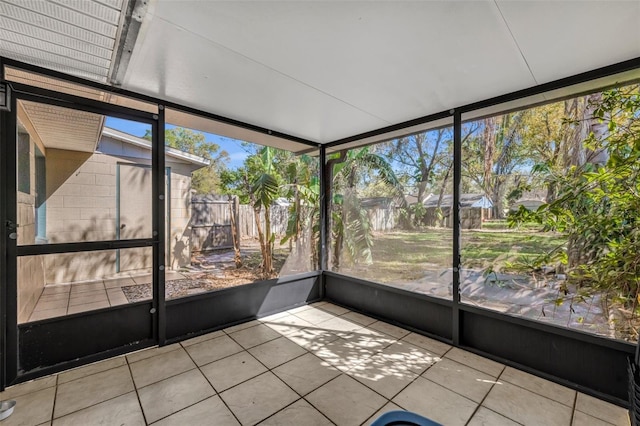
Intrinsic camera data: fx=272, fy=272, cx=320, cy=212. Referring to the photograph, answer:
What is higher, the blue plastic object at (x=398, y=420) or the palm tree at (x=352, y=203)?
the palm tree at (x=352, y=203)

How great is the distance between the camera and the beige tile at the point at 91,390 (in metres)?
1.79

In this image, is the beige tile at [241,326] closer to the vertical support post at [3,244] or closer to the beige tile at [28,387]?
the beige tile at [28,387]

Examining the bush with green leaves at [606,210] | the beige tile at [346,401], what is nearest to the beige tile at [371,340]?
the beige tile at [346,401]

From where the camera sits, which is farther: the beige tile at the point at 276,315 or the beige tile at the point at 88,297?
the beige tile at the point at 276,315

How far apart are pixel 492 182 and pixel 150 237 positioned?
3.23 meters

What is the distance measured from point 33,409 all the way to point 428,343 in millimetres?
3062

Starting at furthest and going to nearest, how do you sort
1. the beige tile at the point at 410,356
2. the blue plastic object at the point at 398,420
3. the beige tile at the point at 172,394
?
the beige tile at the point at 410,356, the beige tile at the point at 172,394, the blue plastic object at the point at 398,420

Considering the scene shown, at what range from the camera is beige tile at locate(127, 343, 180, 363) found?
236 cm

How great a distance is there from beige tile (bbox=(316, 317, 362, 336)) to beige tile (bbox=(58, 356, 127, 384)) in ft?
6.16

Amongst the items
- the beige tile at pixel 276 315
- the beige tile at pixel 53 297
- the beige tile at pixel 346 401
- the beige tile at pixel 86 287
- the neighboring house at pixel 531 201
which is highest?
the neighboring house at pixel 531 201

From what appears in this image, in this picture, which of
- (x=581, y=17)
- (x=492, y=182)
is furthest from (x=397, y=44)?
(x=492, y=182)

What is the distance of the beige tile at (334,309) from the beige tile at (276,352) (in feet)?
3.21

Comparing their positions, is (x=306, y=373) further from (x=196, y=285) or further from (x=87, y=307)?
(x=87, y=307)

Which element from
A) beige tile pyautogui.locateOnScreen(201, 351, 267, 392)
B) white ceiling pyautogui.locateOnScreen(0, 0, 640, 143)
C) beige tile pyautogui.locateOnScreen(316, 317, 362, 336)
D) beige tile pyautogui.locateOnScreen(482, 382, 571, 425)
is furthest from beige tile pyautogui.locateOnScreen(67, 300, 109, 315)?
beige tile pyautogui.locateOnScreen(482, 382, 571, 425)
